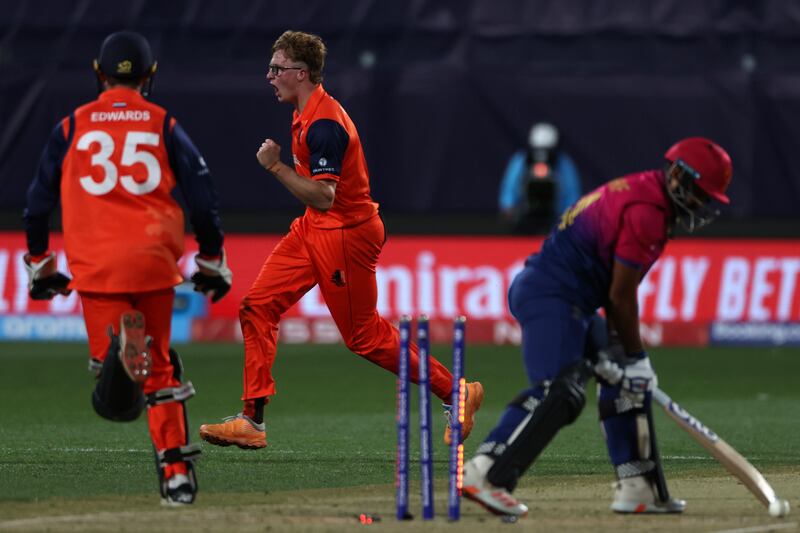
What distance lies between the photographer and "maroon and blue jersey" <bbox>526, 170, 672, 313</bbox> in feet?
24.0

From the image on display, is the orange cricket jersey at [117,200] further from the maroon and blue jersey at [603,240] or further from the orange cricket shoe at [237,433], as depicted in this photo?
the orange cricket shoe at [237,433]

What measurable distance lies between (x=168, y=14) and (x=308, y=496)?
13.5 meters

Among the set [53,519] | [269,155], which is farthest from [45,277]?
[269,155]

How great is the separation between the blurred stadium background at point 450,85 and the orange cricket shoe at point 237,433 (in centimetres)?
1101

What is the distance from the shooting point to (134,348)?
7.23 meters

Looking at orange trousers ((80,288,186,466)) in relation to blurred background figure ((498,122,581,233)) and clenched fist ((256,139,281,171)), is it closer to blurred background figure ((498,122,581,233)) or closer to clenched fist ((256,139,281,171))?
clenched fist ((256,139,281,171))

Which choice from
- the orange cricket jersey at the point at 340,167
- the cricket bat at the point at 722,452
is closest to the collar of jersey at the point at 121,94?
the orange cricket jersey at the point at 340,167

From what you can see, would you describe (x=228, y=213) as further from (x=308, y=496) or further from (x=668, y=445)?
(x=308, y=496)

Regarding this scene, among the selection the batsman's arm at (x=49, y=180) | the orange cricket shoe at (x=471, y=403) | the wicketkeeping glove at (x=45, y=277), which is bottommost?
the orange cricket shoe at (x=471, y=403)

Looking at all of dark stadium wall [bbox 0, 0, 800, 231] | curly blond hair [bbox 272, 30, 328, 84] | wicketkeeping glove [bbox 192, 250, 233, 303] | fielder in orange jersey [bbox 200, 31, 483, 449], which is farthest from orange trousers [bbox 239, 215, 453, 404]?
dark stadium wall [bbox 0, 0, 800, 231]

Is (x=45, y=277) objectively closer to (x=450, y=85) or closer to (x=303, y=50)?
(x=303, y=50)

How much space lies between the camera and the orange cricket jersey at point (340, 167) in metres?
9.12

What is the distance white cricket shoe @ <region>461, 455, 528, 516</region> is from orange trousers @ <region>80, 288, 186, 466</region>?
1235 millimetres

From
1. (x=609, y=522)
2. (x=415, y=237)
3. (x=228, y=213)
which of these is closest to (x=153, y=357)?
(x=609, y=522)
